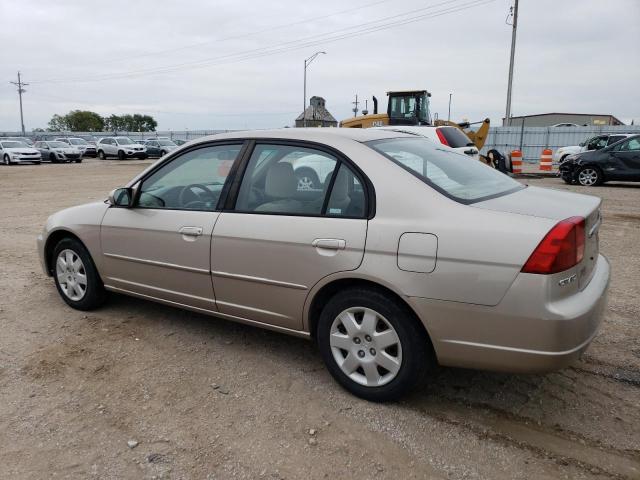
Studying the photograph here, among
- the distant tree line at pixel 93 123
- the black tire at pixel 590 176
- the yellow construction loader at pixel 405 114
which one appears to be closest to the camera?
the black tire at pixel 590 176

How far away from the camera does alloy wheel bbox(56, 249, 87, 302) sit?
445cm

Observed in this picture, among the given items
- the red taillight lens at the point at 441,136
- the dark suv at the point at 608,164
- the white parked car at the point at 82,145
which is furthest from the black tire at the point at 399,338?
the white parked car at the point at 82,145

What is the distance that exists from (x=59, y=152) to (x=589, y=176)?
28.7m

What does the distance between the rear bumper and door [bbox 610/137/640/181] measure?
13865 millimetres

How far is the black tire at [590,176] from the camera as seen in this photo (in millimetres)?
14898

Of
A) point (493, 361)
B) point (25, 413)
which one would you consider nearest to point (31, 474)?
point (25, 413)

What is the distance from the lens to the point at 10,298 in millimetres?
4945

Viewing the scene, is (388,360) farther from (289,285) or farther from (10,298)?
(10,298)

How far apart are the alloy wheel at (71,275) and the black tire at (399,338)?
2531 mm

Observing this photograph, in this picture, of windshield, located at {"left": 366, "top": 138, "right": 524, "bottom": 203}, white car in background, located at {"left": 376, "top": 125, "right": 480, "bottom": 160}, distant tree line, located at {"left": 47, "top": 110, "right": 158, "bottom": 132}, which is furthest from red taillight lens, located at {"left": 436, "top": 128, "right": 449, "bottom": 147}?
distant tree line, located at {"left": 47, "top": 110, "right": 158, "bottom": 132}

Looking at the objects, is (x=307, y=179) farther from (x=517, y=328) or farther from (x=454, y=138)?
(x=454, y=138)

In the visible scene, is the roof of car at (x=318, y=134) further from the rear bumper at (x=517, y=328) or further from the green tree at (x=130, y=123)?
the green tree at (x=130, y=123)

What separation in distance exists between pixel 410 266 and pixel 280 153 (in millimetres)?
1279

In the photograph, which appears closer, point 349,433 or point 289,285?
point 349,433
